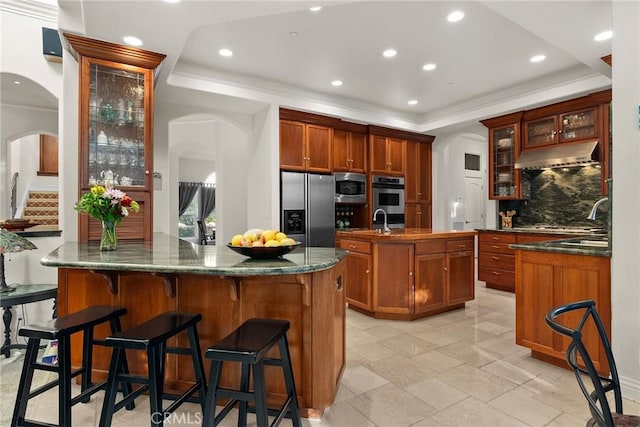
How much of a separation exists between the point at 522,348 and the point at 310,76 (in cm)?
378

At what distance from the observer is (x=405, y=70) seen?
4242 mm

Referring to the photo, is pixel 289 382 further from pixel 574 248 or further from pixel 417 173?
pixel 417 173

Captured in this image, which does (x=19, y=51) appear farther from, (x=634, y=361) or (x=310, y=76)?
(x=634, y=361)

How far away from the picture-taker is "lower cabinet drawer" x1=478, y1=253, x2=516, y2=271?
490cm

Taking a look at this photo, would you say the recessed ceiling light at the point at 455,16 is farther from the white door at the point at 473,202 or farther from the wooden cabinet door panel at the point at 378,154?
the white door at the point at 473,202

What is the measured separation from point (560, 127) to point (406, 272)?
3.10m

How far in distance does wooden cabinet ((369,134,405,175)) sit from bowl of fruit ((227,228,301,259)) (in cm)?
412

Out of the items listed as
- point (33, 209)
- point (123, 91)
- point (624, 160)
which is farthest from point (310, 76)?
point (33, 209)

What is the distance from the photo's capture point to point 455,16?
3.02 meters

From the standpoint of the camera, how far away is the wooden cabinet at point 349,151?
552 cm

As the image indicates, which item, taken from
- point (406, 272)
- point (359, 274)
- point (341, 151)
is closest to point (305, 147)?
point (341, 151)

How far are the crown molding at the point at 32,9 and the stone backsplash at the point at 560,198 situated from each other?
6184mm

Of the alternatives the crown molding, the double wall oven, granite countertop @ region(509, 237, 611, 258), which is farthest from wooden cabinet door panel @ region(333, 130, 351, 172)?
the crown molding

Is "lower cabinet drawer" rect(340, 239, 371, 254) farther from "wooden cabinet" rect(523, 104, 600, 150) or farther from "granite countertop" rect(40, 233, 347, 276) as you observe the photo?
"wooden cabinet" rect(523, 104, 600, 150)
